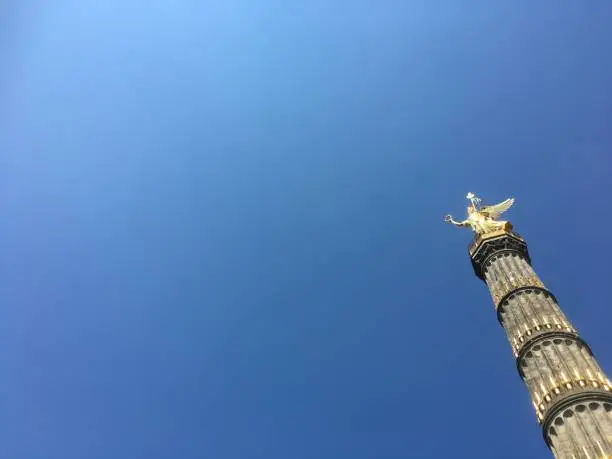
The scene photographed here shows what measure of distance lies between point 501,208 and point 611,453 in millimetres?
26176

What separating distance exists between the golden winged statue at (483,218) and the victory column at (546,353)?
0.17 metres

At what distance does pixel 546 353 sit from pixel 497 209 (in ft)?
60.3

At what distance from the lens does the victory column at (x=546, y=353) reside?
29.9m

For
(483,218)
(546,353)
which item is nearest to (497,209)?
(483,218)

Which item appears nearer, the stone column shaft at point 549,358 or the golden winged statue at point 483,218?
the stone column shaft at point 549,358

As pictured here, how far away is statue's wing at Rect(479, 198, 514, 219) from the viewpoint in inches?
1998

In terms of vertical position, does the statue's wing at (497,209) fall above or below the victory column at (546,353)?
above

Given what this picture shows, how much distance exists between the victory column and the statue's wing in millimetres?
2148

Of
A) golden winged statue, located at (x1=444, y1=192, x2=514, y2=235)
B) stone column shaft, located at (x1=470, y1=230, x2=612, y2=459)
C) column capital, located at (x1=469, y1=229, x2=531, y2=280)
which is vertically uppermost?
golden winged statue, located at (x1=444, y1=192, x2=514, y2=235)

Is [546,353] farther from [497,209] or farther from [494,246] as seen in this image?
[497,209]

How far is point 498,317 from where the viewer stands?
4088 cm

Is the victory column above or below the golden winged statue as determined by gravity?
below

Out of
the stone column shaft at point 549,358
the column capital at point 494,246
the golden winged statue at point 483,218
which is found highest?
the golden winged statue at point 483,218

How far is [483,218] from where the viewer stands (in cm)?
5003
